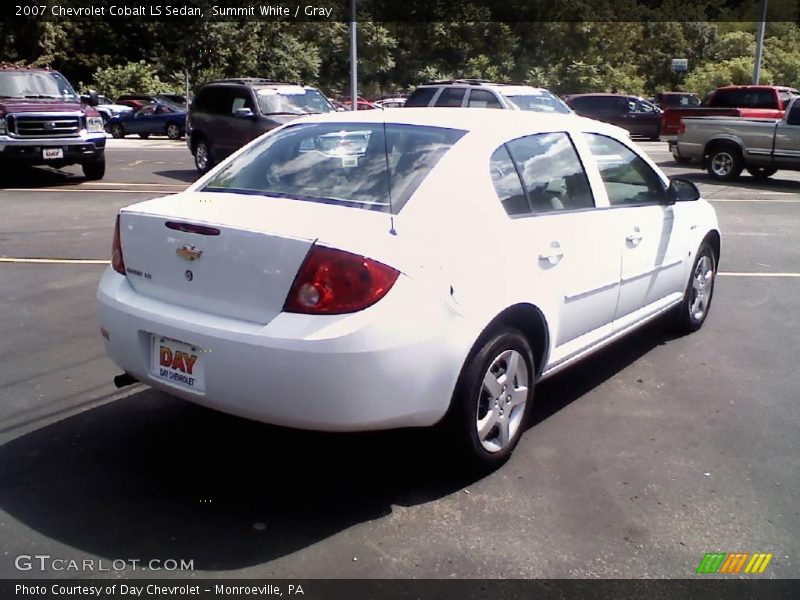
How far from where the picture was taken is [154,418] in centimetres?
452

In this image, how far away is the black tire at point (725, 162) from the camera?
16328mm

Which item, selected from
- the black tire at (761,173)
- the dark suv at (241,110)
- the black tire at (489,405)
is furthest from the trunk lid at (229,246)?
the black tire at (761,173)

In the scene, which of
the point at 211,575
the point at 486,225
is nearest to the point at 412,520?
the point at 211,575

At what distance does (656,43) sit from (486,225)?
190 ft

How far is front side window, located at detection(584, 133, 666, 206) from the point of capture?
16.1 ft

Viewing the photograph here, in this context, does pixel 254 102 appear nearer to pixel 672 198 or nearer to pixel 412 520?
pixel 672 198

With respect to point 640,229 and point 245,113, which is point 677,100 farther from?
point 640,229

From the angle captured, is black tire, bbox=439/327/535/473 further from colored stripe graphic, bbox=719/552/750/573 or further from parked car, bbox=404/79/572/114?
parked car, bbox=404/79/572/114

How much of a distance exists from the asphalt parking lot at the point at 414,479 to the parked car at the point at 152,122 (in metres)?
24.7

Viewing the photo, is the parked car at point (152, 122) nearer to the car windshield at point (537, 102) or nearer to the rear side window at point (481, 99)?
the rear side window at point (481, 99)

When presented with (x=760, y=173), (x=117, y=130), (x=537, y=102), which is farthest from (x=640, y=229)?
(x=117, y=130)

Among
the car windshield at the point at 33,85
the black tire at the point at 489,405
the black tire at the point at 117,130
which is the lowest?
the black tire at the point at 117,130

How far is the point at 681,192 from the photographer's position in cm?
565

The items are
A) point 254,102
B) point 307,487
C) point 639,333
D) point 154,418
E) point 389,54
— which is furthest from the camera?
point 389,54
